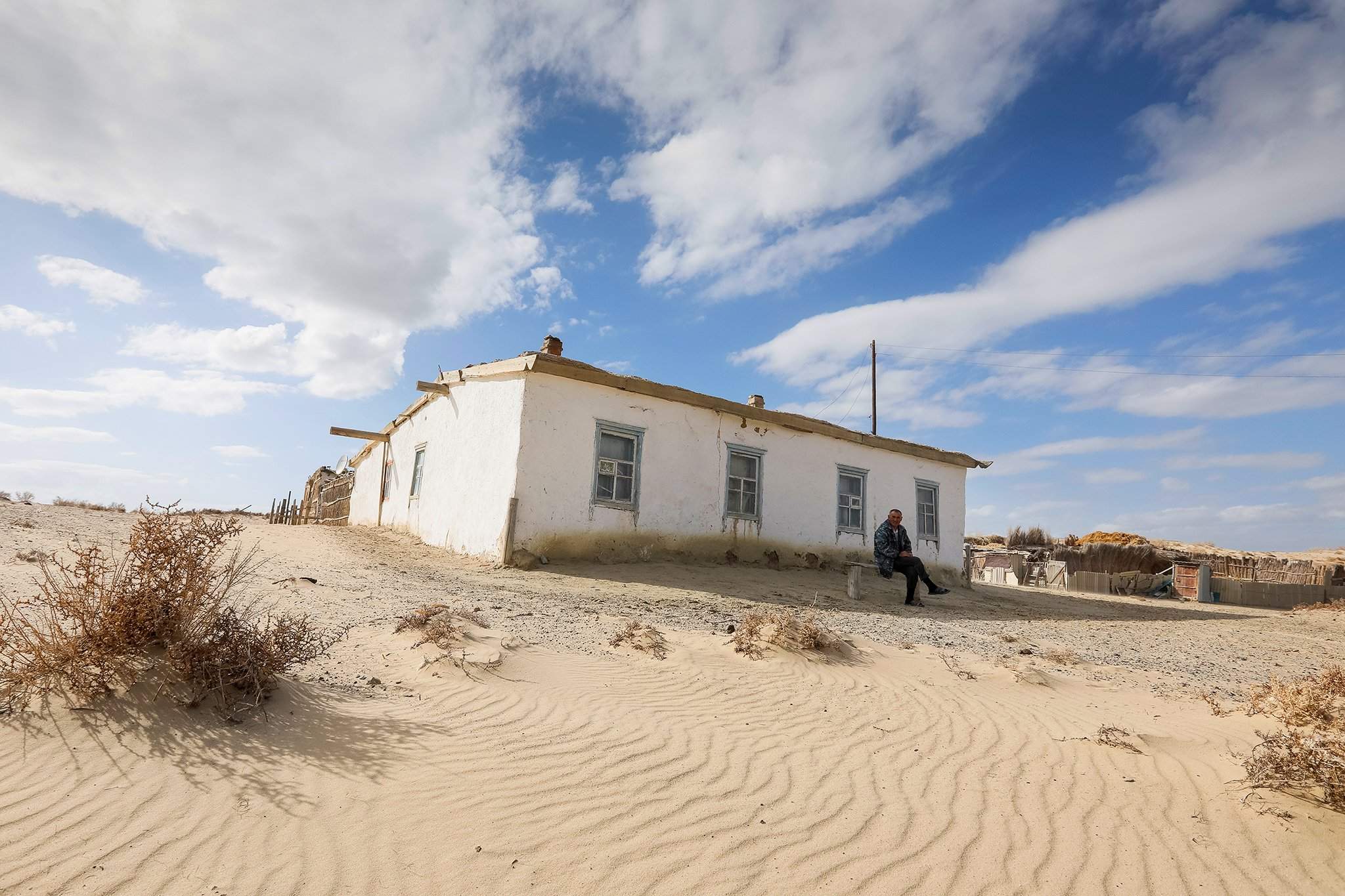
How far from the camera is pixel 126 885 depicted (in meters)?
2.74

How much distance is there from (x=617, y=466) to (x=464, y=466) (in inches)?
117

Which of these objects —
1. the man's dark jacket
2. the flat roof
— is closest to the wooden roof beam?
the flat roof

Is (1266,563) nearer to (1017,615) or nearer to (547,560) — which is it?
(1017,615)

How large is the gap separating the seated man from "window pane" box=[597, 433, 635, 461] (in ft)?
14.9

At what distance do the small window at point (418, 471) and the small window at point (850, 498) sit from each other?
29.5 feet

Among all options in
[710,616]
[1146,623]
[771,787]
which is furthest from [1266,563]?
[771,787]

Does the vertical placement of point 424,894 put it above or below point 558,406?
below

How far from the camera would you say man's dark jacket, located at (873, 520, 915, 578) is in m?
12.1

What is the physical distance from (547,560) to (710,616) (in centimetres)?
357

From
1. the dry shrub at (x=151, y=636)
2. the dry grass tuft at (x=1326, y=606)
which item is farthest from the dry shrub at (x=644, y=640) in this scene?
the dry grass tuft at (x=1326, y=606)

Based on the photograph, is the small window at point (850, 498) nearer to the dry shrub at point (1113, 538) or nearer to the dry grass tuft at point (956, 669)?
the dry grass tuft at point (956, 669)

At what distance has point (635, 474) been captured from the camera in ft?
40.2

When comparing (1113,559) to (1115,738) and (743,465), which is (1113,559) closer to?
(743,465)

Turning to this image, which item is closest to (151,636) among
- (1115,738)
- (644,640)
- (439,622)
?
(439,622)
